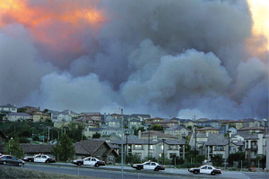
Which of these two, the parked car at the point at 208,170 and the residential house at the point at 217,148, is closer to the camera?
the parked car at the point at 208,170

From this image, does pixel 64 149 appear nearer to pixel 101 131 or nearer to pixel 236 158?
pixel 236 158

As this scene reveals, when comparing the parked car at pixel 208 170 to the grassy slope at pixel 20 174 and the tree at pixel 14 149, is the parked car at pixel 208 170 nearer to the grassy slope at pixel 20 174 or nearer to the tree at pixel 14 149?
the grassy slope at pixel 20 174

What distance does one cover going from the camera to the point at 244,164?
303ft

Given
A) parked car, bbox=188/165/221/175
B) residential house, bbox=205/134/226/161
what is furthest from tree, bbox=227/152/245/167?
parked car, bbox=188/165/221/175

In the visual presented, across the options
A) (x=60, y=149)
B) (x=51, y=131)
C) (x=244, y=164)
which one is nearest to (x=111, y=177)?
(x=60, y=149)

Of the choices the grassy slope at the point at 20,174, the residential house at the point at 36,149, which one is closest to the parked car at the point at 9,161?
the grassy slope at the point at 20,174

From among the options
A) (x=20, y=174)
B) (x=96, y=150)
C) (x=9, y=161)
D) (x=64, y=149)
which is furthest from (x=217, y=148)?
(x=20, y=174)

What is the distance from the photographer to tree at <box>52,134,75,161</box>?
74312mm

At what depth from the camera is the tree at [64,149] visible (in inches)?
2926

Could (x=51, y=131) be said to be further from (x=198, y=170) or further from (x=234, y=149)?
(x=198, y=170)

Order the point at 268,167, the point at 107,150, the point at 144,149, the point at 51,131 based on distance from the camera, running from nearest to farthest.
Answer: the point at 268,167 < the point at 107,150 < the point at 144,149 < the point at 51,131

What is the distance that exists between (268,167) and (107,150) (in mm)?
33802

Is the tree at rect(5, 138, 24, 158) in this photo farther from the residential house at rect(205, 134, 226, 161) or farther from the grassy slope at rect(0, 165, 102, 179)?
the residential house at rect(205, 134, 226, 161)

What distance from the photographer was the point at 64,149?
7500cm
